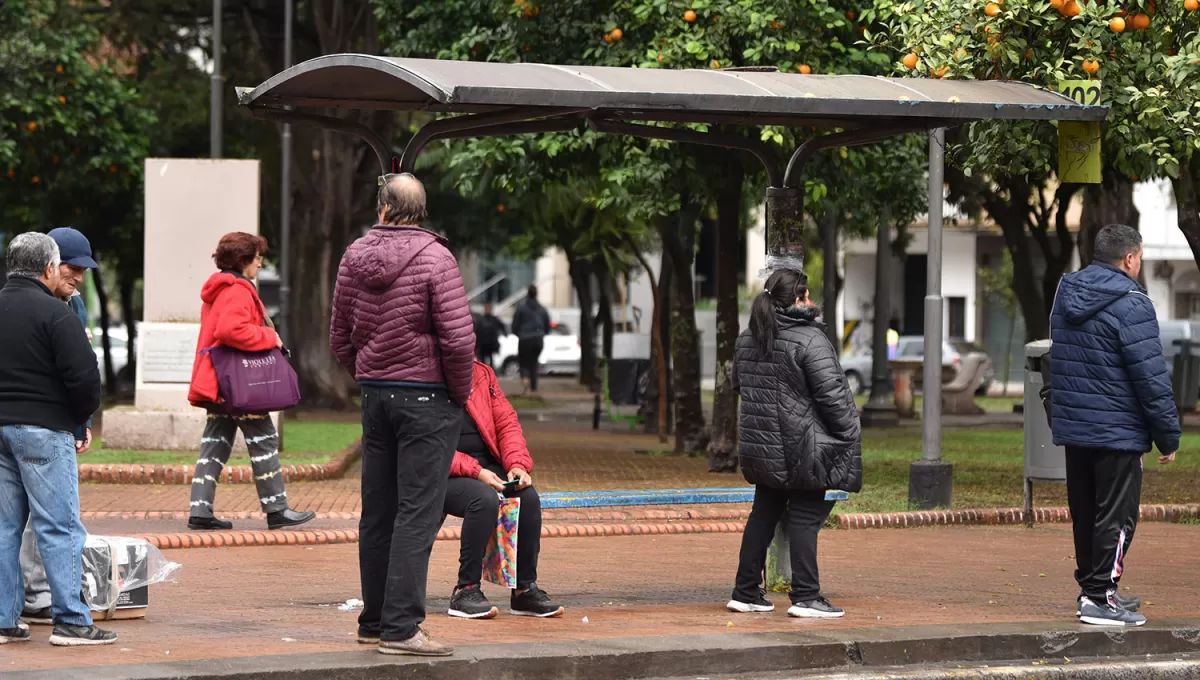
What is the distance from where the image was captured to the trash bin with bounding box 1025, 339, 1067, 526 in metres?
12.1

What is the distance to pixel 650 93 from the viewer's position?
24.2ft

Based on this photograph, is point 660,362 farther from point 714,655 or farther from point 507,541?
point 714,655

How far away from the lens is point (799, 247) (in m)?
8.76

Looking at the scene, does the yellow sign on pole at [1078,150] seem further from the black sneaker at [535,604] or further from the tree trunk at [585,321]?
the tree trunk at [585,321]

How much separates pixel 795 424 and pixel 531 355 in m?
26.5

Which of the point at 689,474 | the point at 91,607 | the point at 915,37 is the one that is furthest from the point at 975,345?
the point at 91,607

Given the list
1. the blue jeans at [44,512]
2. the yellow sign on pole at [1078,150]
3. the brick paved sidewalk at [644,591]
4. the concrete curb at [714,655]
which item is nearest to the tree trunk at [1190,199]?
the yellow sign on pole at [1078,150]

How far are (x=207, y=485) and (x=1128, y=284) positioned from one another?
6038 mm

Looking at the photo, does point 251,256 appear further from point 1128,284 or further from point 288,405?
point 1128,284

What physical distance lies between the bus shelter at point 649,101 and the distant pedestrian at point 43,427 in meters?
1.45

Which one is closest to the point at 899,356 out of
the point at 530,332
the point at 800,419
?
the point at 530,332

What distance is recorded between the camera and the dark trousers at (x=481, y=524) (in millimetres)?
7605

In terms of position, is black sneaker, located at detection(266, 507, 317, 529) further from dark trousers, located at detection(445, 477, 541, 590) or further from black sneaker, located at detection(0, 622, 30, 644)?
black sneaker, located at detection(0, 622, 30, 644)

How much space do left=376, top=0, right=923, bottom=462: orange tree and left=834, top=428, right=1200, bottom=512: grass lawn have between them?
6.13ft
